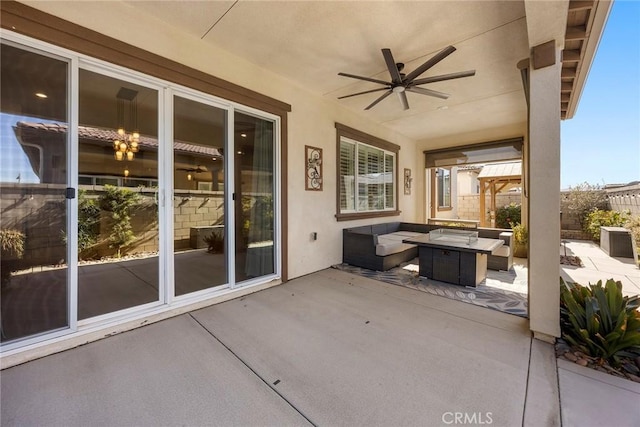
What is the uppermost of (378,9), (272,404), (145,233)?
(378,9)

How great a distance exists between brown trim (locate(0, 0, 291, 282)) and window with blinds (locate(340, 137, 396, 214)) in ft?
5.73

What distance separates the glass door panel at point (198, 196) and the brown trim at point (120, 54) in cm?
26

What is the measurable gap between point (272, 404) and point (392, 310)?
5.70ft

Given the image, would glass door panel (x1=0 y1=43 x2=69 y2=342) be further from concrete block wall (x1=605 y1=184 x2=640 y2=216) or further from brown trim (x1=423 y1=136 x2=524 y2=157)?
concrete block wall (x1=605 y1=184 x2=640 y2=216)

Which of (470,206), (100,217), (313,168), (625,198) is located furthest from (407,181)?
(100,217)

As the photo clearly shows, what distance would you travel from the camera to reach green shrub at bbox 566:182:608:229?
22.3ft

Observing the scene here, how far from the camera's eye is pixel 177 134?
119 inches

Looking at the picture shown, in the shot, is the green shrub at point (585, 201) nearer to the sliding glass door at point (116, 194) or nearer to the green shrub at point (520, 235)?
the green shrub at point (520, 235)

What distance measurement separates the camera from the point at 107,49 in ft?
7.62

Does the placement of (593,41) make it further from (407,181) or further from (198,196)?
(198,196)

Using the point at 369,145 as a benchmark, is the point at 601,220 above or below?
below

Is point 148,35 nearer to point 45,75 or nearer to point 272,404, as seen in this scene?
point 45,75

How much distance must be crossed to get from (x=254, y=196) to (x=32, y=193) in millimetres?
2117

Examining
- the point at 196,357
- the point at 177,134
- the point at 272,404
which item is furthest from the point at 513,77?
the point at 196,357
